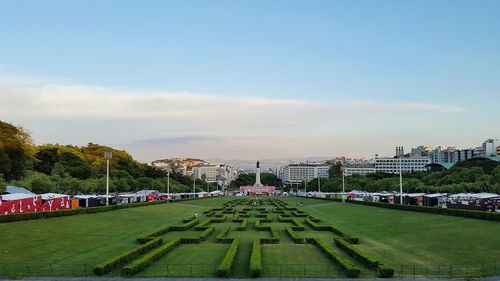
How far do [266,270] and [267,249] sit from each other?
23.5ft

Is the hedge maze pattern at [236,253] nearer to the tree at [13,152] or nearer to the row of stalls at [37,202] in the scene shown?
the row of stalls at [37,202]

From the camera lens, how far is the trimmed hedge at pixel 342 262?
890 inches

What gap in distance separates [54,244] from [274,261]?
14175 mm

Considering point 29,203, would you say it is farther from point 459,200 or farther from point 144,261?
point 459,200

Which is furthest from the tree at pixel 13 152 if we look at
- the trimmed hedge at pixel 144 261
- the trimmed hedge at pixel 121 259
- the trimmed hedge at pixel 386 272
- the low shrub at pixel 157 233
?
the trimmed hedge at pixel 386 272

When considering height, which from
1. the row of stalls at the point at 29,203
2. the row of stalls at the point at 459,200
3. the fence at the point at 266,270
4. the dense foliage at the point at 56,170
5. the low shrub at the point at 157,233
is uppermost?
the dense foliage at the point at 56,170

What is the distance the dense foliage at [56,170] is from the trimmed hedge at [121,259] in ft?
118

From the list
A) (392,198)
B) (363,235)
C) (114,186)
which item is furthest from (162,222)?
(114,186)

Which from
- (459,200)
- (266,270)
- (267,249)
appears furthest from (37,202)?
(459,200)

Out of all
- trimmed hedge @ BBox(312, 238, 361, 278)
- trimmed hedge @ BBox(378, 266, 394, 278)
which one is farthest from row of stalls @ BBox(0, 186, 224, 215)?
trimmed hedge @ BBox(378, 266, 394, 278)

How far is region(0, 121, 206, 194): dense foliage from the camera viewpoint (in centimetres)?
7375

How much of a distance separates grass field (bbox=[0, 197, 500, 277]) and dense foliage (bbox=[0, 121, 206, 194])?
27.6 m

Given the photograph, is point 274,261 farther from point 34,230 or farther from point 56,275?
point 34,230

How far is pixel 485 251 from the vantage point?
28281mm
